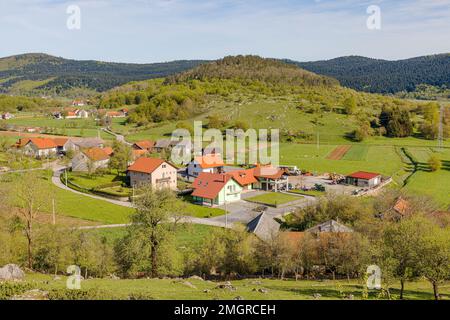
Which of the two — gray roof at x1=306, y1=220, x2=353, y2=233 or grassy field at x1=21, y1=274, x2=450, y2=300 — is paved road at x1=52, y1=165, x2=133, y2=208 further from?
grassy field at x1=21, y1=274, x2=450, y2=300

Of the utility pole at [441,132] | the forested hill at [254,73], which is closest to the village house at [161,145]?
the utility pole at [441,132]

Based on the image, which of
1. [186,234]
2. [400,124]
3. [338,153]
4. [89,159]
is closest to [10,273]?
[186,234]

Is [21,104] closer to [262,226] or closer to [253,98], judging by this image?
[253,98]

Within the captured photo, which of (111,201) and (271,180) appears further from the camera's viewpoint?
(271,180)

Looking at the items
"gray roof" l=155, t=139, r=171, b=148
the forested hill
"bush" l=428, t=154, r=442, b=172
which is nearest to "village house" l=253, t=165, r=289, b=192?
"bush" l=428, t=154, r=442, b=172

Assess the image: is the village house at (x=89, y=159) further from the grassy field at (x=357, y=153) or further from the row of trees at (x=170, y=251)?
the grassy field at (x=357, y=153)
